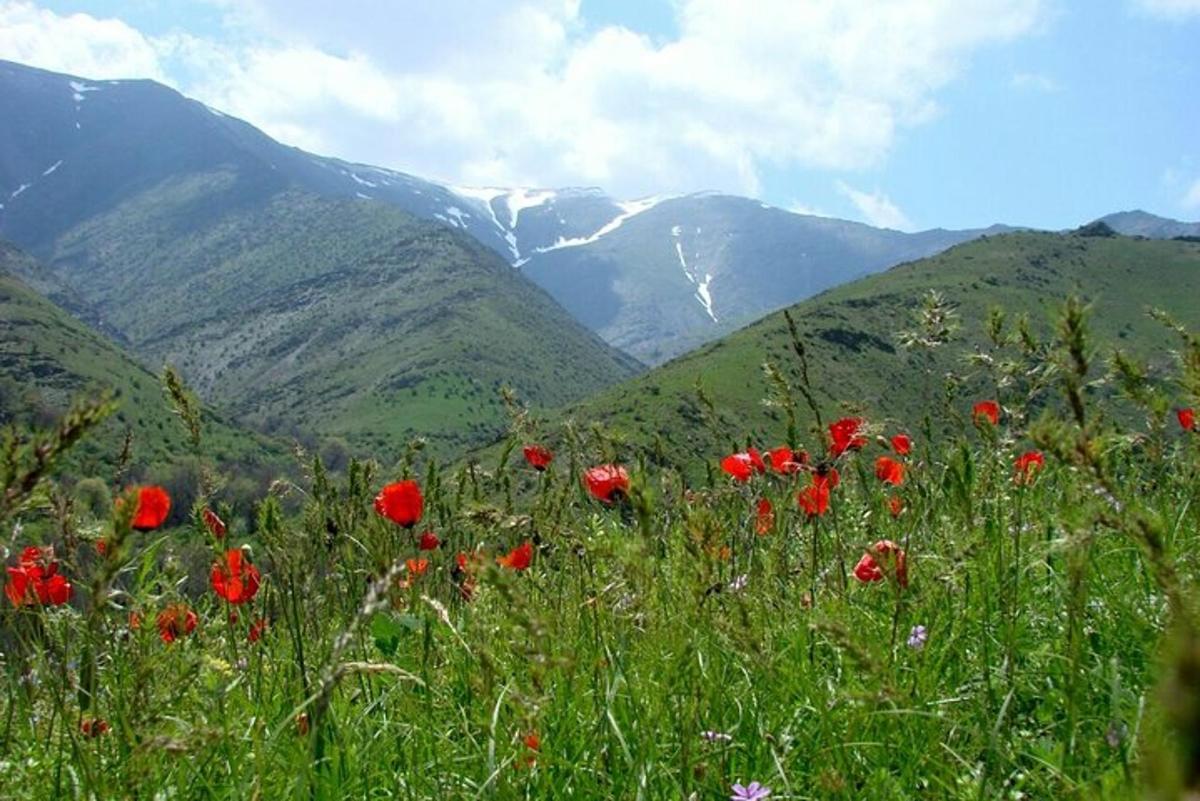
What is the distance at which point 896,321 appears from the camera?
524ft

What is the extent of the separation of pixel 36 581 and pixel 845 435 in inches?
121

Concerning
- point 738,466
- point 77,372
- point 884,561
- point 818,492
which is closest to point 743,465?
point 738,466

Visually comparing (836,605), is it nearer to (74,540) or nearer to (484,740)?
(484,740)

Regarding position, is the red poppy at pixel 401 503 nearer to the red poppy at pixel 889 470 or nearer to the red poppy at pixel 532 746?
the red poppy at pixel 532 746

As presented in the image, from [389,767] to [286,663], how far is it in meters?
1.11

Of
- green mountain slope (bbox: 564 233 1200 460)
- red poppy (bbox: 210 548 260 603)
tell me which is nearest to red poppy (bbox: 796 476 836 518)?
red poppy (bbox: 210 548 260 603)

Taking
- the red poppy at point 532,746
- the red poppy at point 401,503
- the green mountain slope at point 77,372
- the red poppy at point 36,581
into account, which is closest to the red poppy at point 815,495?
the red poppy at point 401,503

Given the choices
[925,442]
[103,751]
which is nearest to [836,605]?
[925,442]

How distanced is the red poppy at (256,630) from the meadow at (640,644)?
0.15 ft

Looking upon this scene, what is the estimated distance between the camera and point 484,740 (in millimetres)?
2766

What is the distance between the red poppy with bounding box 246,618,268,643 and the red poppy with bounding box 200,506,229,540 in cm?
43

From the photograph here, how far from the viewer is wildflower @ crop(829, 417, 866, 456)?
11.7 feet

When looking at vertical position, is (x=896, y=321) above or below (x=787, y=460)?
above

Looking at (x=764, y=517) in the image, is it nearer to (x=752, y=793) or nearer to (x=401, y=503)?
(x=401, y=503)
